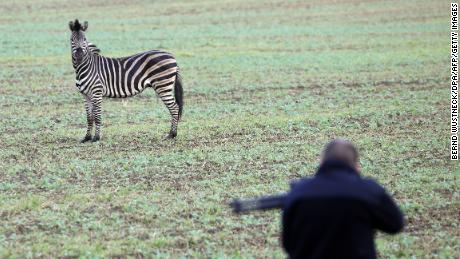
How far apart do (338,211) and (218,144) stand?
9.64 meters

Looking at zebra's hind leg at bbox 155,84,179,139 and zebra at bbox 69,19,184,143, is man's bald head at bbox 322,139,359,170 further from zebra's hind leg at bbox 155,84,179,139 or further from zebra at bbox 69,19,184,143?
zebra's hind leg at bbox 155,84,179,139

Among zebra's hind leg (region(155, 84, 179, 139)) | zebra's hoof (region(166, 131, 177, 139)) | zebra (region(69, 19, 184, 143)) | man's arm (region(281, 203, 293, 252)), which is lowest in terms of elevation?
zebra's hoof (region(166, 131, 177, 139))

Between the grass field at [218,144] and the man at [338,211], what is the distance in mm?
3281

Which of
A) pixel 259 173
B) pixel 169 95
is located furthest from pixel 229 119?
pixel 259 173

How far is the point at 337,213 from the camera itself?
5168 mm

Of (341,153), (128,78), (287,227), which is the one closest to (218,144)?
(128,78)

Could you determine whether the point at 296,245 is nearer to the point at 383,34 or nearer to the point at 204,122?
the point at 204,122

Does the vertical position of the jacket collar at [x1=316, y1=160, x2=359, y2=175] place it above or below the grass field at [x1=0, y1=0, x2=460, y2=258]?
above

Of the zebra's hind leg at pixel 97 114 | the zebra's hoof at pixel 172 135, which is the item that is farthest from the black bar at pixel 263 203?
the zebra's hind leg at pixel 97 114

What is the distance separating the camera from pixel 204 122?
17250 millimetres

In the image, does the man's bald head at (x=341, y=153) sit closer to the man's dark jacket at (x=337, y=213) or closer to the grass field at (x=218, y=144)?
the man's dark jacket at (x=337, y=213)

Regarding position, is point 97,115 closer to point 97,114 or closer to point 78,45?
point 97,114

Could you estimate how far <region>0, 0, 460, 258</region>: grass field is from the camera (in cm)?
934

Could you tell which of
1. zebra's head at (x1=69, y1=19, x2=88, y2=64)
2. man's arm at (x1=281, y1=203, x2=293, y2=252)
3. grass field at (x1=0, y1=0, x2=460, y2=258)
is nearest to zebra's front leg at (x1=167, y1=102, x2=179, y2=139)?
grass field at (x1=0, y1=0, x2=460, y2=258)
